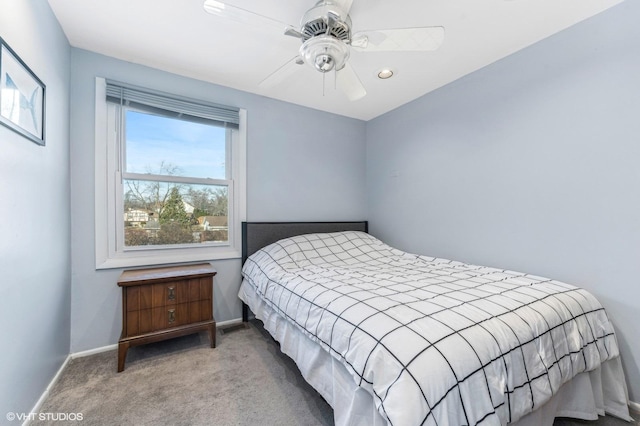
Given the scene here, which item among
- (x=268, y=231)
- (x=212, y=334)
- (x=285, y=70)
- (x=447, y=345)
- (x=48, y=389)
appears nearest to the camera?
(x=447, y=345)

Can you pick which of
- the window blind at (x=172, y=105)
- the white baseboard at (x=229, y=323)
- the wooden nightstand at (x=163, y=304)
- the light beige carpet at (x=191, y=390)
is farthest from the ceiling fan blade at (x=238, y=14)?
the white baseboard at (x=229, y=323)

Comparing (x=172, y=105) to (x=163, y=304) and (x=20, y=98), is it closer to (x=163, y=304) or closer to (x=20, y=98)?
(x=20, y=98)

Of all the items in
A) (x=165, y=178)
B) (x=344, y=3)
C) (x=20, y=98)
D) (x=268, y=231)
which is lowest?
(x=268, y=231)

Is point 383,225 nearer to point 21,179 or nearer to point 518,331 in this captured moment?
point 518,331

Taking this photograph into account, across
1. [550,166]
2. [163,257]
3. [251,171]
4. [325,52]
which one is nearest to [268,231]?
[251,171]

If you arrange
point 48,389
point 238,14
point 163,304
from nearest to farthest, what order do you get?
point 238,14, point 48,389, point 163,304

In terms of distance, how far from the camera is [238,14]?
4.17ft

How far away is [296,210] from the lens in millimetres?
3088

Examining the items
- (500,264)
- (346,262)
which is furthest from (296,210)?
(500,264)

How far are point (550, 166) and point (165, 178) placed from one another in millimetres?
3169

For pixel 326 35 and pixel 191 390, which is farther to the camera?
pixel 191 390

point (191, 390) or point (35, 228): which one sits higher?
point (35, 228)

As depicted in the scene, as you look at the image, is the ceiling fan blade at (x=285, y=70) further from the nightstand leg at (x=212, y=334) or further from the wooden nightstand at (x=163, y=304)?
the nightstand leg at (x=212, y=334)

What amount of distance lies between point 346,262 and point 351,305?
4.01 ft
